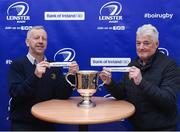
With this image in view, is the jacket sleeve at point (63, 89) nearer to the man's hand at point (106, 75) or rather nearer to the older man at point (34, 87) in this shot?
the older man at point (34, 87)

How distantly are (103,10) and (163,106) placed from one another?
1085 millimetres

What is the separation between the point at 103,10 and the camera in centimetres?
291

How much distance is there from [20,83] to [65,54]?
72cm

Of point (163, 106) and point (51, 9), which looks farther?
point (51, 9)

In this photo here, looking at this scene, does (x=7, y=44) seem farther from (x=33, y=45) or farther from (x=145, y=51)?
(x=145, y=51)

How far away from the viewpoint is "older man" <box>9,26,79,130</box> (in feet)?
7.82

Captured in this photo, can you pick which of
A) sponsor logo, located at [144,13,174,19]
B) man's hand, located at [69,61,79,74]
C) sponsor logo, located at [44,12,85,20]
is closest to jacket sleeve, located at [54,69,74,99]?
man's hand, located at [69,61,79,74]

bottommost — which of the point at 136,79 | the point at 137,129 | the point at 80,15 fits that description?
the point at 137,129

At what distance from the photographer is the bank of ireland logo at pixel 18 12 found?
2916 millimetres

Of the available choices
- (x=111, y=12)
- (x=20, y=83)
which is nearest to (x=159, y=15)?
(x=111, y=12)

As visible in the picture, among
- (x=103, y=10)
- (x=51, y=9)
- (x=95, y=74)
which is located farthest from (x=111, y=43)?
(x=95, y=74)

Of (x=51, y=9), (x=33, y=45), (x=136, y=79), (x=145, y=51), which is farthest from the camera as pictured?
(x=51, y=9)

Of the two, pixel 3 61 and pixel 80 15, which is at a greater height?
pixel 80 15

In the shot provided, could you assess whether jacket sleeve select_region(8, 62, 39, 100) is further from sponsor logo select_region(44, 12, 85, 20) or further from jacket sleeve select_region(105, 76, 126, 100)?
sponsor logo select_region(44, 12, 85, 20)
